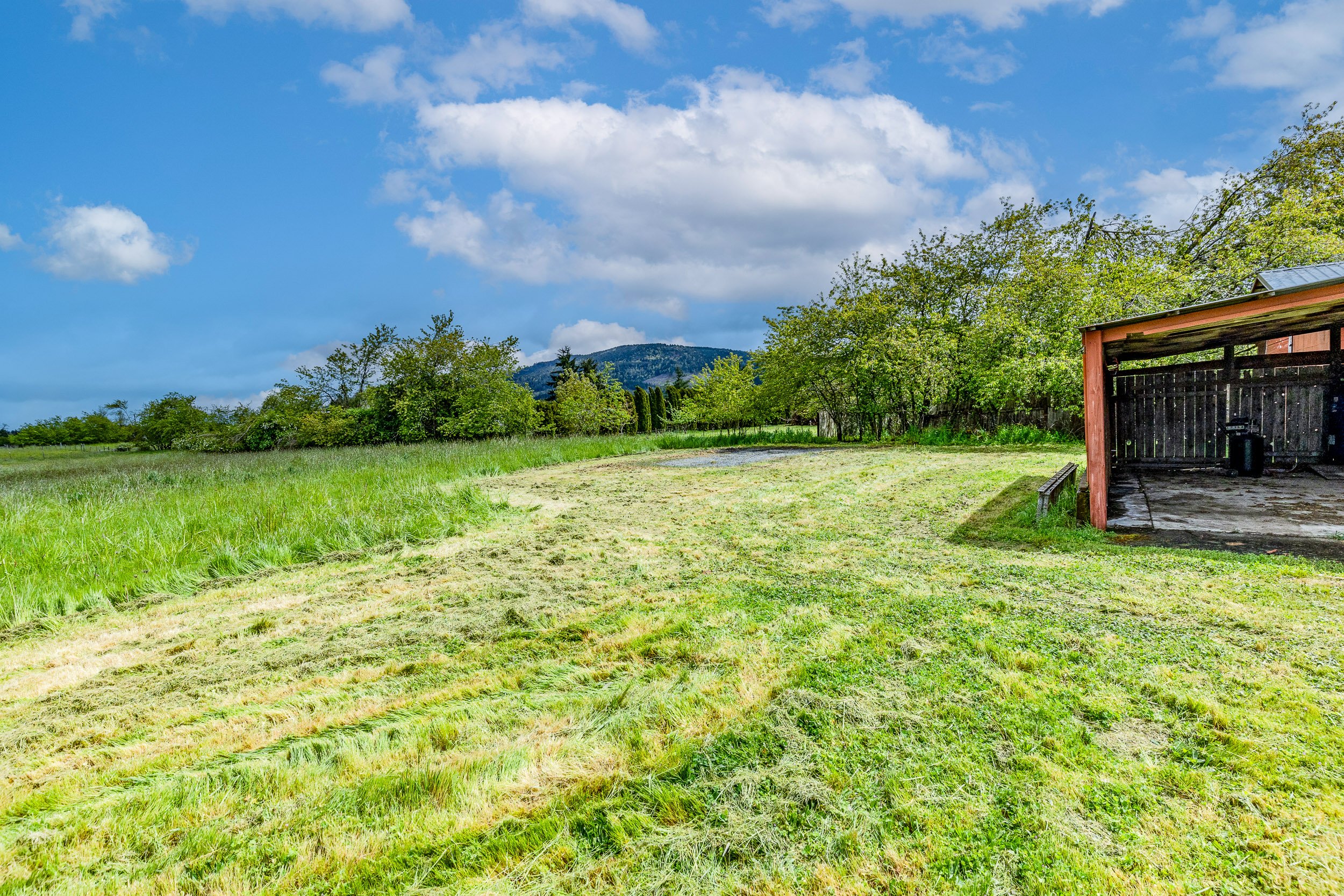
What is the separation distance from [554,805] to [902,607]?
2.43 metres

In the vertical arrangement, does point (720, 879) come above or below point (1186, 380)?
below

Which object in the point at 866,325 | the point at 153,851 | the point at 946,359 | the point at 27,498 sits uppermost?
the point at 866,325

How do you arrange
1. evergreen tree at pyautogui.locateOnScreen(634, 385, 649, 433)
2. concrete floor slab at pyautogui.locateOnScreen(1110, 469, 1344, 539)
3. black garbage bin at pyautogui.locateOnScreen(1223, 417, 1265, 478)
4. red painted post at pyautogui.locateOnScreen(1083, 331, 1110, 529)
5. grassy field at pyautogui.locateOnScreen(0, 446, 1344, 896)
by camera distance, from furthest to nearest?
evergreen tree at pyautogui.locateOnScreen(634, 385, 649, 433) < black garbage bin at pyautogui.locateOnScreen(1223, 417, 1265, 478) < red painted post at pyautogui.locateOnScreen(1083, 331, 1110, 529) < concrete floor slab at pyautogui.locateOnScreen(1110, 469, 1344, 539) < grassy field at pyautogui.locateOnScreen(0, 446, 1344, 896)

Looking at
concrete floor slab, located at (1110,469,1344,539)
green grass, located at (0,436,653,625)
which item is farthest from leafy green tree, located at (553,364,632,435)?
concrete floor slab, located at (1110,469,1344,539)

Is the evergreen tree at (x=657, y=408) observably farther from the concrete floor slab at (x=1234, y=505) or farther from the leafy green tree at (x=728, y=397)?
the concrete floor slab at (x=1234, y=505)

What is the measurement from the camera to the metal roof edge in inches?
160

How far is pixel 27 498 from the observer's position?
7.91m

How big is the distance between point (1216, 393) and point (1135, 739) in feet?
34.1

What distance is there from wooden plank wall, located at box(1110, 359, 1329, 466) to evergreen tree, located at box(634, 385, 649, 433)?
107ft

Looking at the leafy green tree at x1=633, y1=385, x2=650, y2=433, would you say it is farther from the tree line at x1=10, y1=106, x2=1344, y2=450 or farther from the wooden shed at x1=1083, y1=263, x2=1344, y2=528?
the wooden shed at x1=1083, y1=263, x2=1344, y2=528

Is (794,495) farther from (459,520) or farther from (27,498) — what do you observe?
(27,498)

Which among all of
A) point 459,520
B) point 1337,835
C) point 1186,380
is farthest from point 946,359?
point 1337,835

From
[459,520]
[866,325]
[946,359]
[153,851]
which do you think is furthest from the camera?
[866,325]

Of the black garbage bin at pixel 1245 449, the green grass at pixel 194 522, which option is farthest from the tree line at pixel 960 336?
the green grass at pixel 194 522
